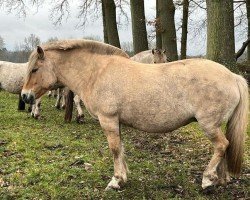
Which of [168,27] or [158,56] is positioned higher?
[168,27]

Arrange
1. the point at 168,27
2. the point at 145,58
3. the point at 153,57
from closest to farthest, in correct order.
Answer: the point at 153,57 → the point at 145,58 → the point at 168,27

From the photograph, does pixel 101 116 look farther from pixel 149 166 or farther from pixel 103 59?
pixel 149 166

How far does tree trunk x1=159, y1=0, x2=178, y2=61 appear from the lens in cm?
1825

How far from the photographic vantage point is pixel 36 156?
864 cm

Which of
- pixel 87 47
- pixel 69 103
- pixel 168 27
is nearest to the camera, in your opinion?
pixel 87 47

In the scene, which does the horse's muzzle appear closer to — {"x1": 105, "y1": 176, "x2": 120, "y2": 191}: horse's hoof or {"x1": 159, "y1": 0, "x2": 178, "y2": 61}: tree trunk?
{"x1": 105, "y1": 176, "x2": 120, "y2": 191}: horse's hoof

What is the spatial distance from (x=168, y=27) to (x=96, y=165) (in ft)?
37.8

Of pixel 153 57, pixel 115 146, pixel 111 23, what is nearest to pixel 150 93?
pixel 115 146

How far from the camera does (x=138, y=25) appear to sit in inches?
803

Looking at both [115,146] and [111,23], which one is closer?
[115,146]

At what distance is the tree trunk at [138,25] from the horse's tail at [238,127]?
14.5 m

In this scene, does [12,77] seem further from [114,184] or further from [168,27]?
[114,184]

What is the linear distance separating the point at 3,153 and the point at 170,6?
11.6 meters

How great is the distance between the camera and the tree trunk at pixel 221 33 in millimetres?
10984
